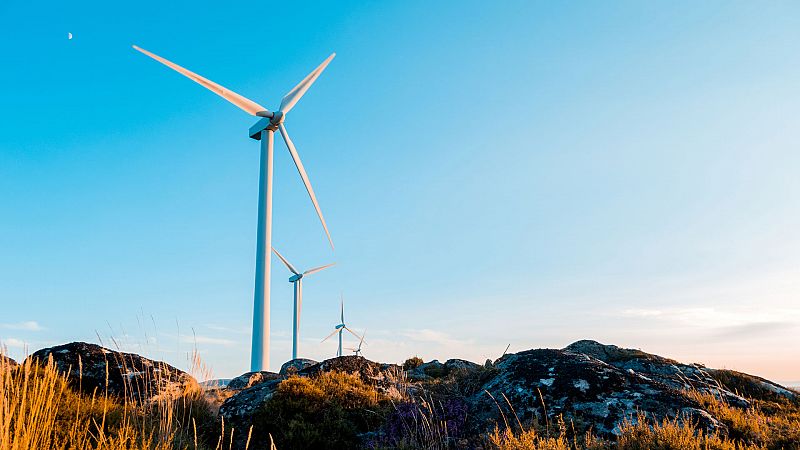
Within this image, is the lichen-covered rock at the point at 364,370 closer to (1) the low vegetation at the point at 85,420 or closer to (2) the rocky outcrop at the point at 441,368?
(1) the low vegetation at the point at 85,420

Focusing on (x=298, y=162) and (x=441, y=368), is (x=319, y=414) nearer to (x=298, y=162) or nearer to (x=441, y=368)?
(x=441, y=368)

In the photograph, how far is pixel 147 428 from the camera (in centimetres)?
838

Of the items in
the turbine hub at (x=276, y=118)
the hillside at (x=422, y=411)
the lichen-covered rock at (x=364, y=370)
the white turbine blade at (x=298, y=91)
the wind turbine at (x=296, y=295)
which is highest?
the white turbine blade at (x=298, y=91)

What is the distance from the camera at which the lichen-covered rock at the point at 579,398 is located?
8.34 meters

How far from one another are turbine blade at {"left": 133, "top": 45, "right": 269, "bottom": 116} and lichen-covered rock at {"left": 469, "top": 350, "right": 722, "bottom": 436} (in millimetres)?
22283

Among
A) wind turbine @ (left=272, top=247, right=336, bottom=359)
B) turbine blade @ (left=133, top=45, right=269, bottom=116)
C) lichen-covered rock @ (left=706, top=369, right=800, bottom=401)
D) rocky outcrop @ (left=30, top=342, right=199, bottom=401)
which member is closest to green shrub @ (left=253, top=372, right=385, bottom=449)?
rocky outcrop @ (left=30, top=342, right=199, bottom=401)

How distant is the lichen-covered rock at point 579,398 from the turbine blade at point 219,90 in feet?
73.1

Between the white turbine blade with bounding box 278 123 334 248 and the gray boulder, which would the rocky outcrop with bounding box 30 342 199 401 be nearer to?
the gray boulder

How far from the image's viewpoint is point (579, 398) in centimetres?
880

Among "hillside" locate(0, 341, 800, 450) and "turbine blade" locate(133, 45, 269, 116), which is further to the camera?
"turbine blade" locate(133, 45, 269, 116)

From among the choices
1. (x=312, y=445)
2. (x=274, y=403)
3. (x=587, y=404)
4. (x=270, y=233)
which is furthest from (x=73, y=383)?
(x=270, y=233)

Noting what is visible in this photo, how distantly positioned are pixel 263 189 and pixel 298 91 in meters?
7.50

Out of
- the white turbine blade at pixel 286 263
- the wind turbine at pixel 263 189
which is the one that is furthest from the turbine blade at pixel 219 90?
the white turbine blade at pixel 286 263

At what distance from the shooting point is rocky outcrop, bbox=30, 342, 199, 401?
11008mm
